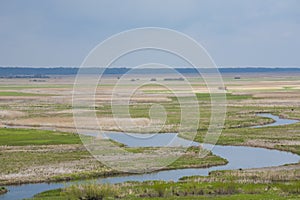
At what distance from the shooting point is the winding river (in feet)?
112

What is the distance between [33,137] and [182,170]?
22934mm

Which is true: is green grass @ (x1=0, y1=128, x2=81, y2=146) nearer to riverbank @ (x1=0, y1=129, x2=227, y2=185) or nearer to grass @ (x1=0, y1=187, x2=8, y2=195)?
riverbank @ (x1=0, y1=129, x2=227, y2=185)

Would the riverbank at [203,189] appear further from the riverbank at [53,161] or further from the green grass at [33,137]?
the green grass at [33,137]

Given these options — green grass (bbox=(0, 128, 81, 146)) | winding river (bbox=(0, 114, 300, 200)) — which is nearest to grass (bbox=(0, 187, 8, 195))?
winding river (bbox=(0, 114, 300, 200))

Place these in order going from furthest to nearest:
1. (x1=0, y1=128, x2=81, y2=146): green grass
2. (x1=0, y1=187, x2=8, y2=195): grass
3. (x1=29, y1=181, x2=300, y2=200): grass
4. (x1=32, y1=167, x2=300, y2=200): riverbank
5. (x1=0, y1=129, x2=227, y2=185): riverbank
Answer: (x1=0, y1=128, x2=81, y2=146): green grass, (x1=0, y1=129, x2=227, y2=185): riverbank, (x1=0, y1=187, x2=8, y2=195): grass, (x1=32, y1=167, x2=300, y2=200): riverbank, (x1=29, y1=181, x2=300, y2=200): grass

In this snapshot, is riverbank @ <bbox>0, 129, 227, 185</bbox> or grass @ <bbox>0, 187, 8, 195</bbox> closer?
grass @ <bbox>0, 187, 8, 195</bbox>

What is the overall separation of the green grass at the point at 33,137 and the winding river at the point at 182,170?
553 centimetres

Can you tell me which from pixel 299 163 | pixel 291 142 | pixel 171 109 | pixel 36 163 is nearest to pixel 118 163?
pixel 36 163

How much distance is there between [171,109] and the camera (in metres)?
95.8

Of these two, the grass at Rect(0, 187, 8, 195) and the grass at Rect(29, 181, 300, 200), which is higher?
the grass at Rect(29, 181, 300, 200)

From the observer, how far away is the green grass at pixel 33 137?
176 feet

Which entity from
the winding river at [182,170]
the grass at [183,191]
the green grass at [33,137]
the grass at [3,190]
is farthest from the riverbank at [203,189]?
the green grass at [33,137]

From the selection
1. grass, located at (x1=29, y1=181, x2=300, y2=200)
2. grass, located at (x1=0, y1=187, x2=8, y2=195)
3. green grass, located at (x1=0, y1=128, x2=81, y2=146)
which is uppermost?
green grass, located at (x1=0, y1=128, x2=81, y2=146)

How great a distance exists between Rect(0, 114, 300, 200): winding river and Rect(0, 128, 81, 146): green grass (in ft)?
18.1
